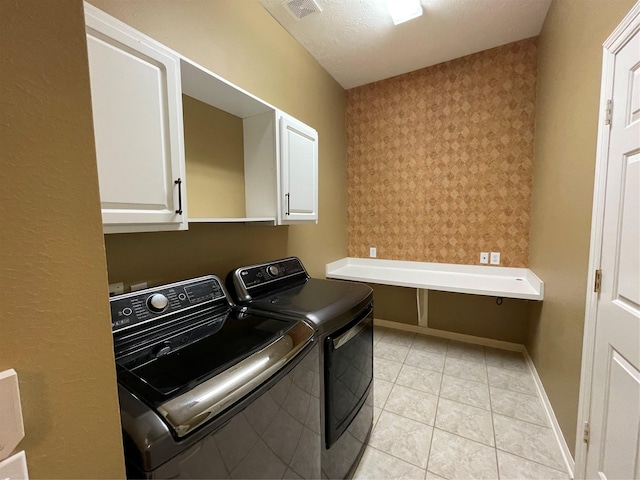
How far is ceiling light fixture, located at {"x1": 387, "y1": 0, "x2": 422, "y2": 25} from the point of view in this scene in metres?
1.91

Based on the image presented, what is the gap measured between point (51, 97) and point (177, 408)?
639 millimetres

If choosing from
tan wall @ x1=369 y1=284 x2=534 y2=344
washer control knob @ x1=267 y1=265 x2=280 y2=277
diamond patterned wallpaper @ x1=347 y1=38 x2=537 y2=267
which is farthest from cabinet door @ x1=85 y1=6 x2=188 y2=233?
tan wall @ x1=369 y1=284 x2=534 y2=344

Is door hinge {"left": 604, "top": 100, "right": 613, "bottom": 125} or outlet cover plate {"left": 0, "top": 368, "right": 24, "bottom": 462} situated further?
door hinge {"left": 604, "top": 100, "right": 613, "bottom": 125}

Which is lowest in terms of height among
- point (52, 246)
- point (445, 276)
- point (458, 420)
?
point (458, 420)

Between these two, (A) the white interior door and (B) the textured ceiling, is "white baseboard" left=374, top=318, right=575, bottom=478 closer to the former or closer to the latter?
(A) the white interior door

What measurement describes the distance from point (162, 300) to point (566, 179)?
2.22m

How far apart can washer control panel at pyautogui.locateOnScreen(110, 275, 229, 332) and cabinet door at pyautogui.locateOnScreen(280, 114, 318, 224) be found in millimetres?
636

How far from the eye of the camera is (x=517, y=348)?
264 cm

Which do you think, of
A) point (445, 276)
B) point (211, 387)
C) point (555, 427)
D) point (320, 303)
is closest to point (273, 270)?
point (320, 303)

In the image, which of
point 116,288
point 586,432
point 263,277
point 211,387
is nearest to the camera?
point 211,387

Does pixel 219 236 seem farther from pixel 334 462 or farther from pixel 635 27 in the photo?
pixel 635 27

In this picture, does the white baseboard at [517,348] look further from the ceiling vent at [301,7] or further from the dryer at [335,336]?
the ceiling vent at [301,7]

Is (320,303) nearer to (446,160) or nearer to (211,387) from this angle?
(211,387)

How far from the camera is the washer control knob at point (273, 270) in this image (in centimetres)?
163
